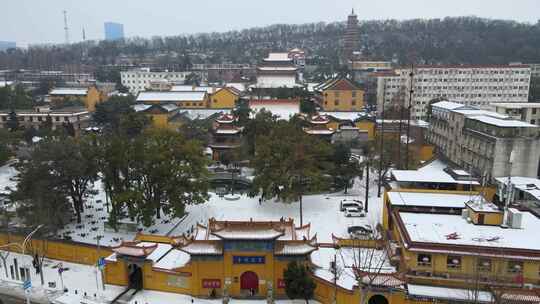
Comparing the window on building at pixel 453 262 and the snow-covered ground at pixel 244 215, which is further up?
the window on building at pixel 453 262

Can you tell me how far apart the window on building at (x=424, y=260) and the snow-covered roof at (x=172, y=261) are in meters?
9.41

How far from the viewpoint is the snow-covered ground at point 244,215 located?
22.0 m

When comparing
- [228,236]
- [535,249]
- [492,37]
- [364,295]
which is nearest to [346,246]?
[364,295]

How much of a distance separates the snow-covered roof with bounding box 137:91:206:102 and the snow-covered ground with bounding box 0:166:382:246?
25849 mm

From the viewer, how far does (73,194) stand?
2286 cm

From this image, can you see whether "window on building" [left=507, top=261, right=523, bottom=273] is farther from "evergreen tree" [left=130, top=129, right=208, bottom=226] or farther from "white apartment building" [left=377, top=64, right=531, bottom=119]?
"white apartment building" [left=377, top=64, right=531, bottom=119]

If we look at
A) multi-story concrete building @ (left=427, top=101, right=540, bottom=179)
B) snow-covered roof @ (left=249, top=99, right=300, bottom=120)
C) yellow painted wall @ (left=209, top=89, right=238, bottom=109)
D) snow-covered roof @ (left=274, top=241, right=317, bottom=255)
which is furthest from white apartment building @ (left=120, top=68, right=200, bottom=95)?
snow-covered roof @ (left=274, top=241, right=317, bottom=255)

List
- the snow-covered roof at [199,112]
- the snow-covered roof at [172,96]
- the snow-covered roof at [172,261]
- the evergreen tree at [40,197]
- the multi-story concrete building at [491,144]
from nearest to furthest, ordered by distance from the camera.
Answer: the snow-covered roof at [172,261], the evergreen tree at [40,197], the multi-story concrete building at [491,144], the snow-covered roof at [199,112], the snow-covered roof at [172,96]

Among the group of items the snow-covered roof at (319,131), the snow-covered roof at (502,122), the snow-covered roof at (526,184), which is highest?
the snow-covered roof at (502,122)

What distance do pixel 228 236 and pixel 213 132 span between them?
2065 centimetres

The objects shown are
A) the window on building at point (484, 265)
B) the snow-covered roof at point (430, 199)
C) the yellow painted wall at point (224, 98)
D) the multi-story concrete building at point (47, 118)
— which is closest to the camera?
the window on building at point (484, 265)

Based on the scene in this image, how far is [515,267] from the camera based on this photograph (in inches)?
571

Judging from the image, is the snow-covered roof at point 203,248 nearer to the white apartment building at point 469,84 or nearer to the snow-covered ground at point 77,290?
the snow-covered ground at point 77,290

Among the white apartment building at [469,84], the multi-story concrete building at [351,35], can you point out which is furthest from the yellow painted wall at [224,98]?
the multi-story concrete building at [351,35]
